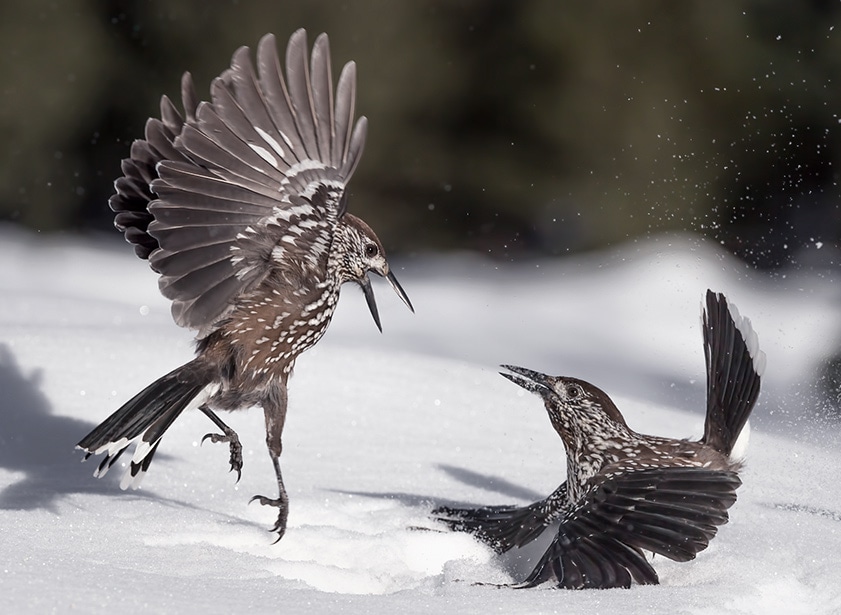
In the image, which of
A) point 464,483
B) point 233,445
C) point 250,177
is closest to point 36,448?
point 233,445

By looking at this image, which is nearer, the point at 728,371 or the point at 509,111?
the point at 728,371

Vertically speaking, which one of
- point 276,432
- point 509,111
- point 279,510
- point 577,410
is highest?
point 509,111

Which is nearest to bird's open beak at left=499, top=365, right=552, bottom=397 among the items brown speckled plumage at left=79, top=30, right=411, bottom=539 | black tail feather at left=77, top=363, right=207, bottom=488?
brown speckled plumage at left=79, top=30, right=411, bottom=539

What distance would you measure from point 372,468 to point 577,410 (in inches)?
35.1

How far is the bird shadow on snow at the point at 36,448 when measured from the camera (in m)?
3.19

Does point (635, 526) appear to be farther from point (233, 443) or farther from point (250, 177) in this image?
point (250, 177)

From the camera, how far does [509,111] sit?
10.4m

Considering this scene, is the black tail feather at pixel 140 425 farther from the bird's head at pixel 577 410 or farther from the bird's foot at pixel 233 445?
the bird's head at pixel 577 410

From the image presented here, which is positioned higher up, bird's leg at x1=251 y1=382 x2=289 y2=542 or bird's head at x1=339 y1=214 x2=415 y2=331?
bird's head at x1=339 y1=214 x2=415 y2=331

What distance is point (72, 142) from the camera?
34.7 feet

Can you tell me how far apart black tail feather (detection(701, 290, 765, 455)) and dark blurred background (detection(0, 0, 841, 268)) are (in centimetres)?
636

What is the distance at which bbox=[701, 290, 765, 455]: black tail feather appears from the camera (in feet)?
11.2

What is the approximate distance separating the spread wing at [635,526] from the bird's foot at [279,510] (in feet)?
2.41

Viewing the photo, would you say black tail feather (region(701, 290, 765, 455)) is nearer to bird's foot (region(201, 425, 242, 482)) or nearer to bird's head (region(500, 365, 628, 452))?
bird's head (region(500, 365, 628, 452))
